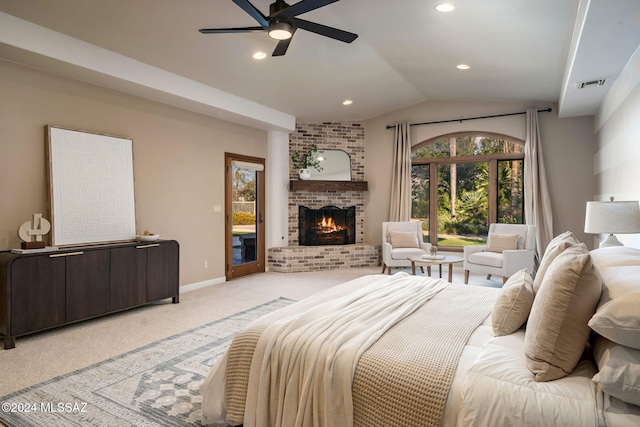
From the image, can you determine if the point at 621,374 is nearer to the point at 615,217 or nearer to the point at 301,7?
the point at 615,217

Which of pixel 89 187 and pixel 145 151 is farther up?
pixel 145 151

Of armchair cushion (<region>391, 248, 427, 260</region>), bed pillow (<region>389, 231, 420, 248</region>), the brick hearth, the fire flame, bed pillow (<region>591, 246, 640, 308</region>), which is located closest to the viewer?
bed pillow (<region>591, 246, 640, 308</region>)

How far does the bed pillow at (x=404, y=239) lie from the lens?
6527mm

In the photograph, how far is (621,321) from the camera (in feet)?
4.28

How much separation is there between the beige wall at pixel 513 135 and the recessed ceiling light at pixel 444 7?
3.71m

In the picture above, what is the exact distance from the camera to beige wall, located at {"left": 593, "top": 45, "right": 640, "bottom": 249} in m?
3.45

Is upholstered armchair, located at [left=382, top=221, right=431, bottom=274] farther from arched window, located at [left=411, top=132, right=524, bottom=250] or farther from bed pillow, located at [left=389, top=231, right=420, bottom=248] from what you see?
arched window, located at [left=411, top=132, right=524, bottom=250]

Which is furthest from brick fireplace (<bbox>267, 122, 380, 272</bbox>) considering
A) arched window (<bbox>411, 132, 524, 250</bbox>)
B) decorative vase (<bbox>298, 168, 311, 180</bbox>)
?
arched window (<bbox>411, 132, 524, 250</bbox>)

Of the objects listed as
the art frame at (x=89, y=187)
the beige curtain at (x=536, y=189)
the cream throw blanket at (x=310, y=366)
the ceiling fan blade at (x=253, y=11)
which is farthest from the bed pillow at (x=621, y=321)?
the beige curtain at (x=536, y=189)

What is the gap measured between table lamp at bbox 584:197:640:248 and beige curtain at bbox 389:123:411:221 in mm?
4073

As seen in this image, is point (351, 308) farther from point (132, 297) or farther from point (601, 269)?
point (132, 297)

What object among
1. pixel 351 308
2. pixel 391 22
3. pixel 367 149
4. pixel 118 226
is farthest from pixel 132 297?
pixel 367 149

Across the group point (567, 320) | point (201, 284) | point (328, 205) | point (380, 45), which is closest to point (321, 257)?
point (328, 205)

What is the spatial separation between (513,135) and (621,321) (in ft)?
19.7
